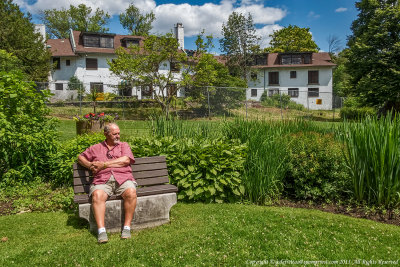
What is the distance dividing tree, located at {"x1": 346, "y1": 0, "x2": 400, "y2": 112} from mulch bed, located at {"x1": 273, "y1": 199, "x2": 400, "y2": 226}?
66.9 feet

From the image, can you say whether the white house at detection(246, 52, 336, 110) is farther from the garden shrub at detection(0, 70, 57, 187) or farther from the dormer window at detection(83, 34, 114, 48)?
the garden shrub at detection(0, 70, 57, 187)

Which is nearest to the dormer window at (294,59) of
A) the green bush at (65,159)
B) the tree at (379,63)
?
the tree at (379,63)

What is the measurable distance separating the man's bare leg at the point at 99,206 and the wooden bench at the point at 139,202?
0.09 metres

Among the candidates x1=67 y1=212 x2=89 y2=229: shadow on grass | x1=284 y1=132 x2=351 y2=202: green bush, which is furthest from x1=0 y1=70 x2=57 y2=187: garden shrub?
x1=284 y1=132 x2=351 y2=202: green bush

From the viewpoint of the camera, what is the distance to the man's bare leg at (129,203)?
3869 millimetres

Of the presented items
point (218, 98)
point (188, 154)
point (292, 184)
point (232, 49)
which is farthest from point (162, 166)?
point (232, 49)

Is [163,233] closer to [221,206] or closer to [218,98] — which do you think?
[221,206]

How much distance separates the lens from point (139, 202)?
408 cm

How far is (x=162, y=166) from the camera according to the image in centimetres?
459

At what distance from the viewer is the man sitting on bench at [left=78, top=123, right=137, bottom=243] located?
3.79m

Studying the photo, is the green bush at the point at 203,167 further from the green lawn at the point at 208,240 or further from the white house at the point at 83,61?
the white house at the point at 83,61

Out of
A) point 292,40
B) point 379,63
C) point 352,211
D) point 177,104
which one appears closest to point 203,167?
point 352,211

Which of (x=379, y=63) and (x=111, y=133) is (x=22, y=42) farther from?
(x=379, y=63)

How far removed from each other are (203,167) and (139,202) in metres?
1.25
